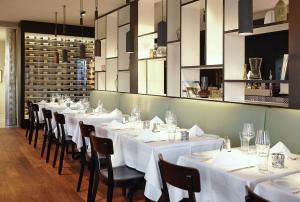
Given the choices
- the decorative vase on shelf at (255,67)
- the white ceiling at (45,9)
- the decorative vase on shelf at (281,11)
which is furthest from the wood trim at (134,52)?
the decorative vase on shelf at (281,11)

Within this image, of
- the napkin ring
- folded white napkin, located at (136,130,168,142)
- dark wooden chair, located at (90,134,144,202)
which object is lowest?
dark wooden chair, located at (90,134,144,202)

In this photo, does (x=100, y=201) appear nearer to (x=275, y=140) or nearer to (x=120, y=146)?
(x=120, y=146)

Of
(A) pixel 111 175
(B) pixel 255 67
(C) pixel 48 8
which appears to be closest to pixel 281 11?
(B) pixel 255 67

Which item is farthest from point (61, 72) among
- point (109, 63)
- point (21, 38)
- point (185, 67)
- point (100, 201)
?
point (100, 201)

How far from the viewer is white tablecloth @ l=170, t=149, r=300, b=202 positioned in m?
2.09

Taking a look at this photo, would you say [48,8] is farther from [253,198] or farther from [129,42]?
[253,198]

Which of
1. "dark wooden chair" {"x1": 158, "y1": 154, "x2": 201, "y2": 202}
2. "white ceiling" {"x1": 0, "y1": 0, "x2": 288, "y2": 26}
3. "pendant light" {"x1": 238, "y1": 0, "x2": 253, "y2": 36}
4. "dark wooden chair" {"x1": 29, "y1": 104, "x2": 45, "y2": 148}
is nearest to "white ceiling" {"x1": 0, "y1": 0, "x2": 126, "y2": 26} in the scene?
"white ceiling" {"x1": 0, "y1": 0, "x2": 288, "y2": 26}

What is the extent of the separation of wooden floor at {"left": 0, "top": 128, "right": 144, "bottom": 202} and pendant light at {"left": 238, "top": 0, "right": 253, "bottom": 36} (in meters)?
2.26

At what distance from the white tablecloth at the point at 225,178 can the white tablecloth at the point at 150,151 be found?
31 cm

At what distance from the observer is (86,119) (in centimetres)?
509

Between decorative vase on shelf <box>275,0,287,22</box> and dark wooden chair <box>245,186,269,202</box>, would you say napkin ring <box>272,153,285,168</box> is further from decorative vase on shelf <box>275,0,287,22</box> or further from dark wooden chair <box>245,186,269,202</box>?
decorative vase on shelf <box>275,0,287,22</box>

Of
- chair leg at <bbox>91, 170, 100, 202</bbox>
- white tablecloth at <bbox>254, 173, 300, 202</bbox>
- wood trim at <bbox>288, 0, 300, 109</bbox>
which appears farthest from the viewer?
chair leg at <bbox>91, 170, 100, 202</bbox>

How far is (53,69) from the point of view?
10266mm

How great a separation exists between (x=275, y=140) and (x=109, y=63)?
17.2ft
